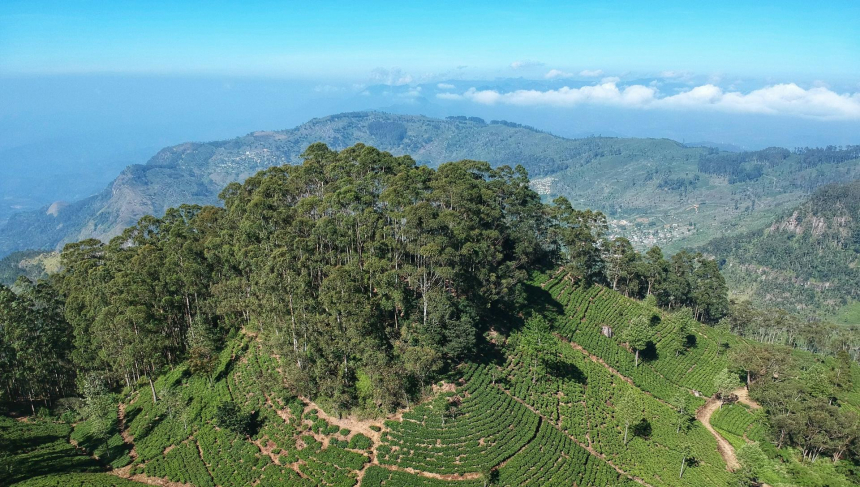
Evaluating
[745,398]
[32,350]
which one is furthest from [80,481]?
[745,398]

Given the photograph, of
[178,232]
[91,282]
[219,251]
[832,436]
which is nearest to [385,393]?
[219,251]

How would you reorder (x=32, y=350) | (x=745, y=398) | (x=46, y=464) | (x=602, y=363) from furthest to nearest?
(x=745, y=398) < (x=602, y=363) < (x=32, y=350) < (x=46, y=464)

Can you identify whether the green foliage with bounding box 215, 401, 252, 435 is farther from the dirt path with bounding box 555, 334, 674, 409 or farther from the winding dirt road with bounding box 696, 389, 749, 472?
the winding dirt road with bounding box 696, 389, 749, 472

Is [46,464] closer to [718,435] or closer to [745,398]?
[718,435]

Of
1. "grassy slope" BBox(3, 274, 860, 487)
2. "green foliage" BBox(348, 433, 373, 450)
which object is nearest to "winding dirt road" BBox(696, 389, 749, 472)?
"grassy slope" BBox(3, 274, 860, 487)

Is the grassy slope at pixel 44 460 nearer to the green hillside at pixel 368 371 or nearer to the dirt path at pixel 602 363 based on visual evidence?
the green hillside at pixel 368 371

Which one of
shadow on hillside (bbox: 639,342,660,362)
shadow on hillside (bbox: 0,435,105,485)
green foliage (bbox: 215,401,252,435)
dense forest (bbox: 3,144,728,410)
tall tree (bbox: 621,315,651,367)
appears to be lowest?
shadow on hillside (bbox: 0,435,105,485)

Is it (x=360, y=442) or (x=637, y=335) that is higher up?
(x=637, y=335)
